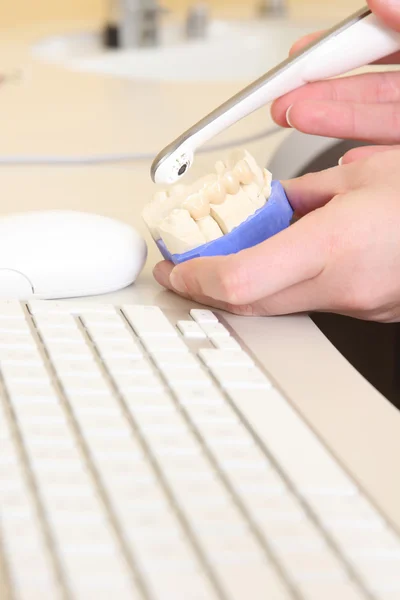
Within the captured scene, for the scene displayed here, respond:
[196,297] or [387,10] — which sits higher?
[387,10]

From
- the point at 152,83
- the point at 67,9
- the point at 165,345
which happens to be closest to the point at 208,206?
the point at 165,345

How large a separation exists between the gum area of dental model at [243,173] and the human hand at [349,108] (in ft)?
0.35

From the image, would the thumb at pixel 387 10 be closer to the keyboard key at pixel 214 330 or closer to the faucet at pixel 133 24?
the keyboard key at pixel 214 330

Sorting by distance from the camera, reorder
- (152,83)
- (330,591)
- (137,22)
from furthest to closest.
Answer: (137,22) < (152,83) < (330,591)

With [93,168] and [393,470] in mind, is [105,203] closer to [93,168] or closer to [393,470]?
[93,168]

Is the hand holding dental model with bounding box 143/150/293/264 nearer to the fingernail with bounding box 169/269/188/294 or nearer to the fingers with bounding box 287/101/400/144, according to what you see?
the fingernail with bounding box 169/269/188/294

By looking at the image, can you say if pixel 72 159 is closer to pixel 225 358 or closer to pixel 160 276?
pixel 160 276

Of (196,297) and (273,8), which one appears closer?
(196,297)

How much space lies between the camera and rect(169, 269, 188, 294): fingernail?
48 cm

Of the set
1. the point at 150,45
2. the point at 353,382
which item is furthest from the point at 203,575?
the point at 150,45

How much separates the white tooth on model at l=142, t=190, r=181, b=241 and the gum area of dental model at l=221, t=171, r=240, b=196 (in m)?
0.03

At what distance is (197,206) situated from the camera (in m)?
0.48

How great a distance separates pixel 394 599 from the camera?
25cm

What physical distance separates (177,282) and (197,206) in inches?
1.7
